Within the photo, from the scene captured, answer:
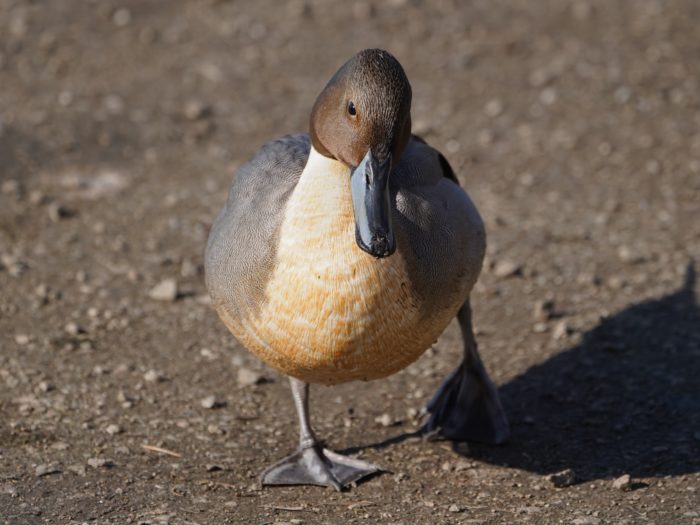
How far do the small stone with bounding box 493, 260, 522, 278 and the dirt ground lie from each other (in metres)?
0.02

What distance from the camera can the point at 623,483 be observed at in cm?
381

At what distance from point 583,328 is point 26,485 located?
8.45ft

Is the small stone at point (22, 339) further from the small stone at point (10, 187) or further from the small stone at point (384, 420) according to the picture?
the small stone at point (384, 420)

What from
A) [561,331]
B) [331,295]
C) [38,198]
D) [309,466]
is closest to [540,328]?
[561,331]

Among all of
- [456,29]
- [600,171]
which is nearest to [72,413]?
[600,171]

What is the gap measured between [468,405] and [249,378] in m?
1.00

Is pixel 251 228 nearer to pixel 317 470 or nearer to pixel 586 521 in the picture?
pixel 317 470

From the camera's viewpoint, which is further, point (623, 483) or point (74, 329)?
point (74, 329)

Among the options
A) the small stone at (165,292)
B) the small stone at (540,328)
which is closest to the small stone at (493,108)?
the small stone at (540,328)

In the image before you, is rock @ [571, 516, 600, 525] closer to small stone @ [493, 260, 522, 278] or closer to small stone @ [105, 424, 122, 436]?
small stone @ [105, 424, 122, 436]

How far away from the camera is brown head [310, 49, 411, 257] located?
3.22m

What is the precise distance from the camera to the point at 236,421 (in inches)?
173

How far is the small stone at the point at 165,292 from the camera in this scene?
209 inches

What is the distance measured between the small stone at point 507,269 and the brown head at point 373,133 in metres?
2.23
